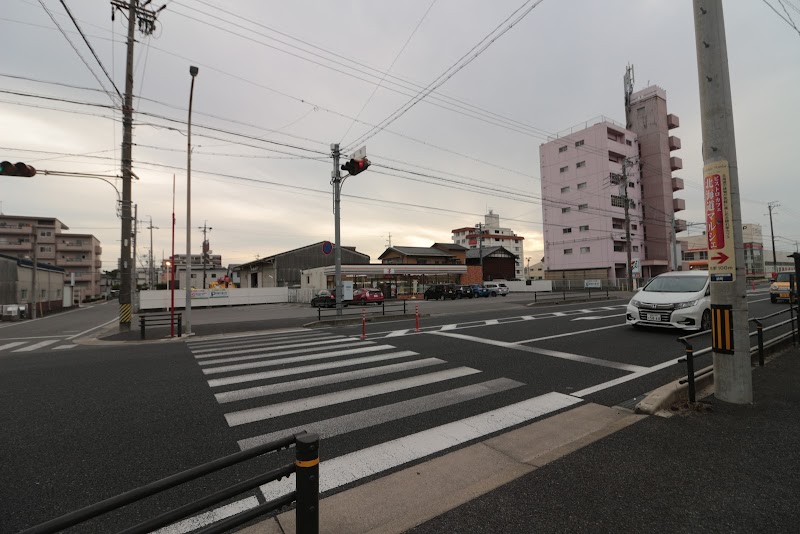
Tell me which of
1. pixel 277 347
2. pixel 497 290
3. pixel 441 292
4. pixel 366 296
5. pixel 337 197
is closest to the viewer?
pixel 277 347

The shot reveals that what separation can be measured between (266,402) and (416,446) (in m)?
2.62

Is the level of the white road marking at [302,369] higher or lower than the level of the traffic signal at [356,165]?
lower

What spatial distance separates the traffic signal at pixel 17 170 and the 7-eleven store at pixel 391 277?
26.1 m

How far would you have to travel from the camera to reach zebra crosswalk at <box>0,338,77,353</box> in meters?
11.5

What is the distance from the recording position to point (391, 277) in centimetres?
4119

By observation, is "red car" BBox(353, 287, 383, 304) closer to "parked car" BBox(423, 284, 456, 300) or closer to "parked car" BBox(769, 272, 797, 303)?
"parked car" BBox(423, 284, 456, 300)

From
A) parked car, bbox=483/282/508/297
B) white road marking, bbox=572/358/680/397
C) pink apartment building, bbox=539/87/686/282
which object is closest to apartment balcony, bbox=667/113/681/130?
pink apartment building, bbox=539/87/686/282

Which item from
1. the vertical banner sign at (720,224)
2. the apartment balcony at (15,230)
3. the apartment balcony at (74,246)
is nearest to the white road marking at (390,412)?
the vertical banner sign at (720,224)

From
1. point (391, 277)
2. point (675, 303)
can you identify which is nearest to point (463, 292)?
point (391, 277)

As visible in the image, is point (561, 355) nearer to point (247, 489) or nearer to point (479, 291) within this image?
point (247, 489)

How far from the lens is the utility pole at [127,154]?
14.4 m

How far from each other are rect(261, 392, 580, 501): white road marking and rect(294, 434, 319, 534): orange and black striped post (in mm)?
1214

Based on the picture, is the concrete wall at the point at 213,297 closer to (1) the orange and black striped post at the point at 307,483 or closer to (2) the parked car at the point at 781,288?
(1) the orange and black striped post at the point at 307,483

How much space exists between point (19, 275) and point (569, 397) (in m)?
43.7
